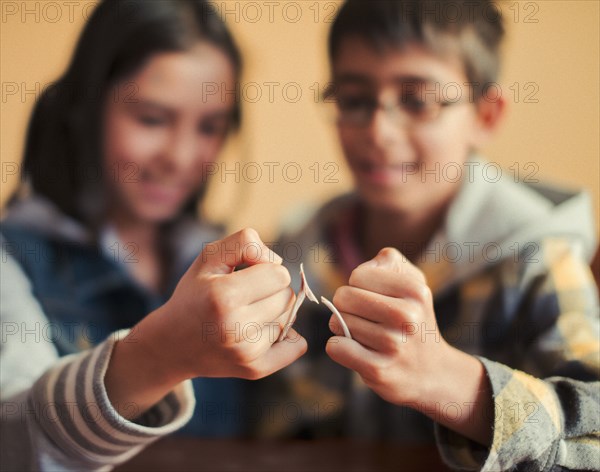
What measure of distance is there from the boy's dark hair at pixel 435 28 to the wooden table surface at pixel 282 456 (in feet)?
1.11

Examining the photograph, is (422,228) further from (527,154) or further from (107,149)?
(107,149)

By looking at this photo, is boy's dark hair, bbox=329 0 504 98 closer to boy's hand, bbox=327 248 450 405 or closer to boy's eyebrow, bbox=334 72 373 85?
boy's eyebrow, bbox=334 72 373 85

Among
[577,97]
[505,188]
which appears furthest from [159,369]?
[577,97]

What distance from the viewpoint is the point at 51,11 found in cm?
60

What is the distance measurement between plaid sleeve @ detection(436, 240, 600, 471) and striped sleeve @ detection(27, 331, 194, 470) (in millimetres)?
191

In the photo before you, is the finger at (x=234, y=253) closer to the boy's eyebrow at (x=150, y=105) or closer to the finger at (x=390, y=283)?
the finger at (x=390, y=283)

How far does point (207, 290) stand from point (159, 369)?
0.08 m

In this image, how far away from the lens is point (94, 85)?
60 cm

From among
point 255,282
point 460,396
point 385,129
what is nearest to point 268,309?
point 255,282

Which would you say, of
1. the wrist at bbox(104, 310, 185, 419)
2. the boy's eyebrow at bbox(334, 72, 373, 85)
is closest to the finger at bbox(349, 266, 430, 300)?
the wrist at bbox(104, 310, 185, 419)

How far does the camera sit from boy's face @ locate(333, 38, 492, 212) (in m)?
0.55

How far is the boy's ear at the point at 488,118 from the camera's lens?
23.3 inches

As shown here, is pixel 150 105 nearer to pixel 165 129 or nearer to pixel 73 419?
pixel 165 129

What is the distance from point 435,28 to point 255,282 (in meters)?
0.31
